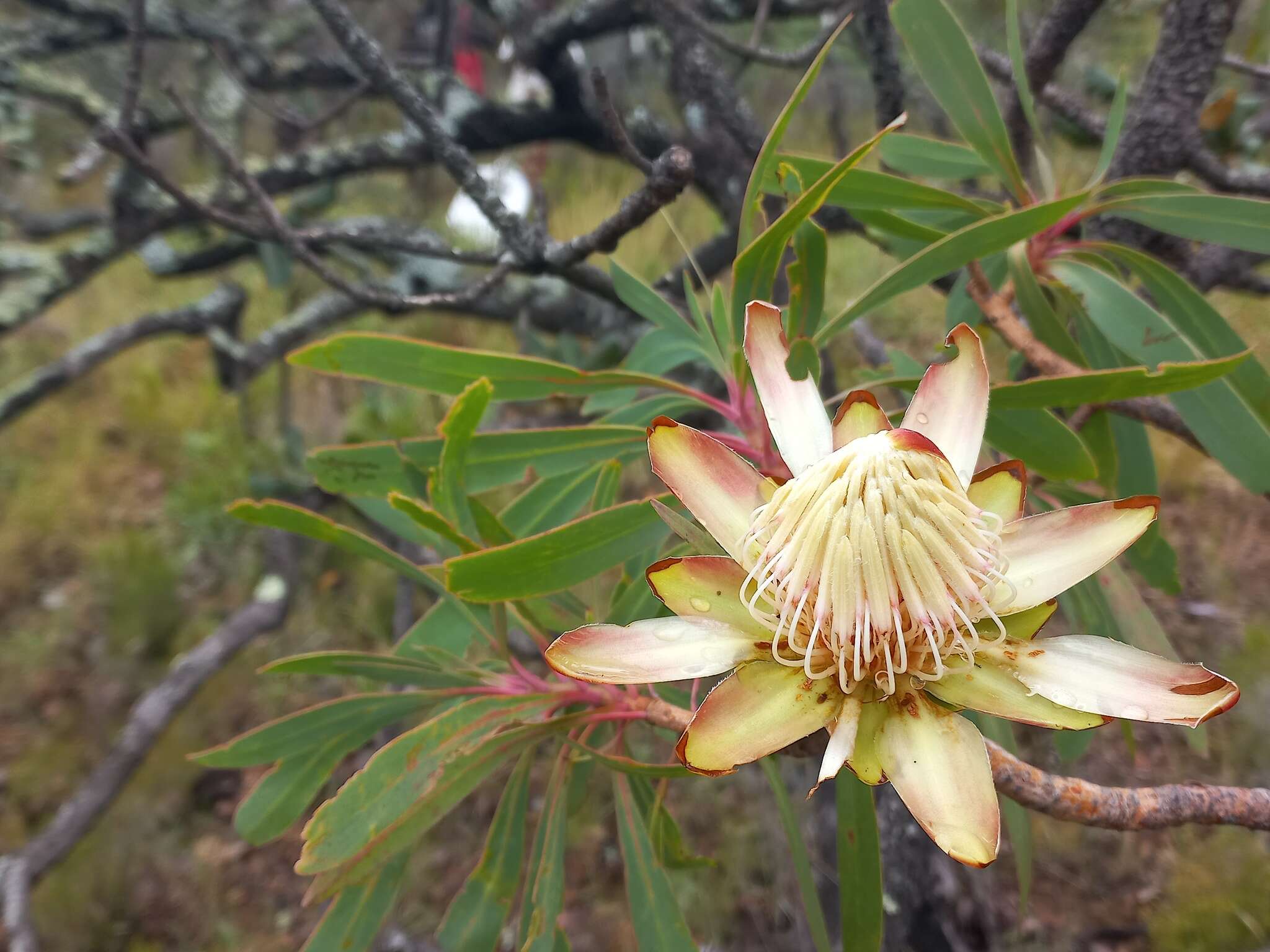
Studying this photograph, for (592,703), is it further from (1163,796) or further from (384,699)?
(1163,796)

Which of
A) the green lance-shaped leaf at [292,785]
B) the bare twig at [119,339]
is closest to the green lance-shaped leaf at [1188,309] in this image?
the green lance-shaped leaf at [292,785]

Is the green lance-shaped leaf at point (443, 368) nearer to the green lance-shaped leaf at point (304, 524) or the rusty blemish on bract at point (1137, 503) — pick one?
the green lance-shaped leaf at point (304, 524)

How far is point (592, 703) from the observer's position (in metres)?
0.60

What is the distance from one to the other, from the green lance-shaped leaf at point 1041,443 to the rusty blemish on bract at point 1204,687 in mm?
217

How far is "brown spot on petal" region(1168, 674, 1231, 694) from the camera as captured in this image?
0.34 metres

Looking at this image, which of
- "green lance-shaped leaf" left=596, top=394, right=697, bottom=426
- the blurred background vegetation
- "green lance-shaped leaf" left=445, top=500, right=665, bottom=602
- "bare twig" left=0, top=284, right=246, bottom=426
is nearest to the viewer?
"green lance-shaped leaf" left=445, top=500, right=665, bottom=602

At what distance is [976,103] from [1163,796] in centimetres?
59

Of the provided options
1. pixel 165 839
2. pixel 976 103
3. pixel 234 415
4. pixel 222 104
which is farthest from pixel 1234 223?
pixel 234 415

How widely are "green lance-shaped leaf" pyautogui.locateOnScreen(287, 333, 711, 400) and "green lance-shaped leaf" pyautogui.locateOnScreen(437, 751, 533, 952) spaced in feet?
1.07

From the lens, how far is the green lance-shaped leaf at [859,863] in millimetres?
495

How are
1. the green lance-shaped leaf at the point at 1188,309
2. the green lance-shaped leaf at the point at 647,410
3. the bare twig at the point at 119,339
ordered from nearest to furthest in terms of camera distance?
the green lance-shaped leaf at the point at 1188,309, the green lance-shaped leaf at the point at 647,410, the bare twig at the point at 119,339

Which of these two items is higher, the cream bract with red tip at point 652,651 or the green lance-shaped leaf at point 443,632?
the cream bract with red tip at point 652,651

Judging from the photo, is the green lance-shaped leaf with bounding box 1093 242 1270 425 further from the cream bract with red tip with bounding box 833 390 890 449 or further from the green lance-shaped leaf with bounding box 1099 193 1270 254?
the cream bract with red tip with bounding box 833 390 890 449

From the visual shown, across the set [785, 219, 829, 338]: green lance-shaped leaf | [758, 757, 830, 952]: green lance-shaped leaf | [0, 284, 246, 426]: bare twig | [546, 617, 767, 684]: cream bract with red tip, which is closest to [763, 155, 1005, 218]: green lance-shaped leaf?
[785, 219, 829, 338]: green lance-shaped leaf
